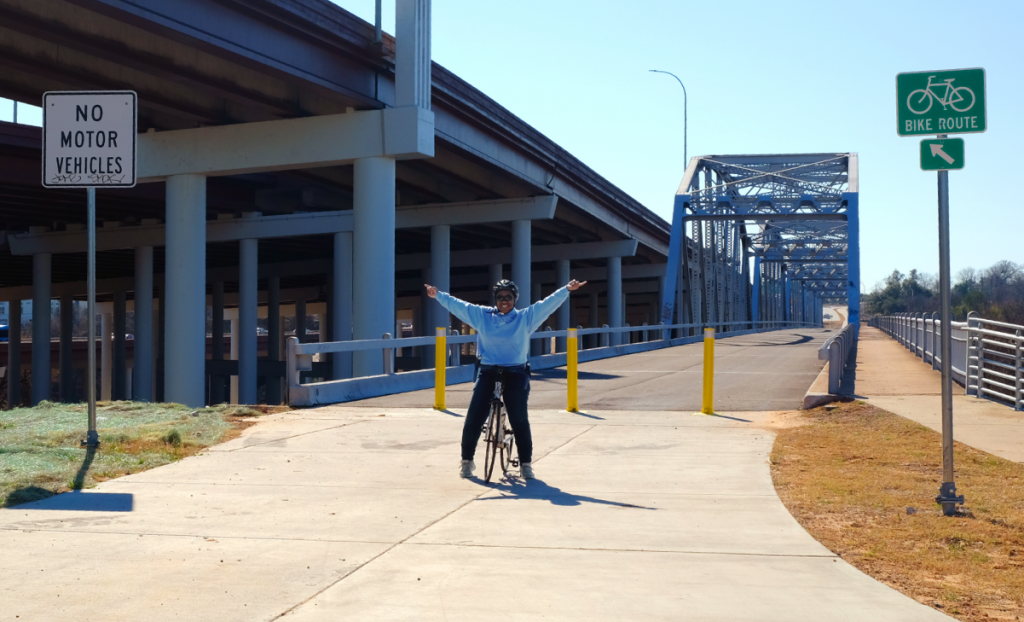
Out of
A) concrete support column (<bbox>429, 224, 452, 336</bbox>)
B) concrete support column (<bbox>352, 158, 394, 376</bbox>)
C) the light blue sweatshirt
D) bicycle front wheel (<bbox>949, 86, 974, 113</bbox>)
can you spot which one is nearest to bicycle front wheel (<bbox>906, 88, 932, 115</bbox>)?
bicycle front wheel (<bbox>949, 86, 974, 113</bbox>)

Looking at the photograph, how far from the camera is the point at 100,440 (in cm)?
984

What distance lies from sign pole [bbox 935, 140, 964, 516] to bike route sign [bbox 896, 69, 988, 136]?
133 millimetres

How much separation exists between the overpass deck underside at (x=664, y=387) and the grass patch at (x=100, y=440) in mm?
3088

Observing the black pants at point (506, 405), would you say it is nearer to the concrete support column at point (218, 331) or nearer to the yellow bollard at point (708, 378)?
the yellow bollard at point (708, 378)

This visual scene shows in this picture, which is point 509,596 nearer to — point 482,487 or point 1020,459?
point 482,487

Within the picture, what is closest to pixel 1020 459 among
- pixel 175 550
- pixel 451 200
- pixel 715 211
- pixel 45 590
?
pixel 175 550

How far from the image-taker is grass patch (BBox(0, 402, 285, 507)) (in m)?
7.86

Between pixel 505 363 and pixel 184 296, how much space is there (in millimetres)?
17259

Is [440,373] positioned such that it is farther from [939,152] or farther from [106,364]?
[106,364]

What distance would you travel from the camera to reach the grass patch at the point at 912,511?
5105 mm

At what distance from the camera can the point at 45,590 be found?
4867 millimetres

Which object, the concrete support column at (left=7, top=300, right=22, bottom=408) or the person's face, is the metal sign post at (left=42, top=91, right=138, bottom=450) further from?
the concrete support column at (left=7, top=300, right=22, bottom=408)

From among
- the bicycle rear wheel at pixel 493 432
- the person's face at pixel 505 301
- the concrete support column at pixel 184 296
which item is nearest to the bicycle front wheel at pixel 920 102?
the person's face at pixel 505 301

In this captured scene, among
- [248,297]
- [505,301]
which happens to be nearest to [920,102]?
[505,301]
